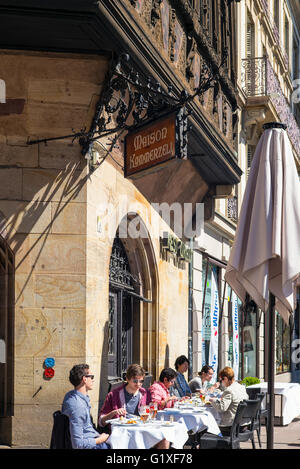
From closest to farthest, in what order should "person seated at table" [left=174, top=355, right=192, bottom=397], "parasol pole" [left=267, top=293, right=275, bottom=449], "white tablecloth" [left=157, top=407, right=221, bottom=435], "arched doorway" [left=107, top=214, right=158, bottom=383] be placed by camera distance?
"parasol pole" [left=267, top=293, right=275, bottom=449], "white tablecloth" [left=157, top=407, right=221, bottom=435], "arched doorway" [left=107, top=214, right=158, bottom=383], "person seated at table" [left=174, top=355, right=192, bottom=397]

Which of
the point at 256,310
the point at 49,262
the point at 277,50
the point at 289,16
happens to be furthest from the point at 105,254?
the point at 289,16

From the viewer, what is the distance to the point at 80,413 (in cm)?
873

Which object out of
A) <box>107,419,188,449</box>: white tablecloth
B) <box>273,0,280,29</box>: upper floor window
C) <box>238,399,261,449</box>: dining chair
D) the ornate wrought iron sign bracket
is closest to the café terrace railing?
<box>273,0,280,29</box>: upper floor window

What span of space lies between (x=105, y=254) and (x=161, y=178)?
454cm

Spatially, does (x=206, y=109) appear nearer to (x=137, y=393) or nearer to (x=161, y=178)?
(x=161, y=178)

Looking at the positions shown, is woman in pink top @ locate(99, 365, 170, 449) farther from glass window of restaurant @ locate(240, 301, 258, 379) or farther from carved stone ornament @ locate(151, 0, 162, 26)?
glass window of restaurant @ locate(240, 301, 258, 379)

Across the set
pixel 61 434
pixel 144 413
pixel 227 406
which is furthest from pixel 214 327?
pixel 61 434

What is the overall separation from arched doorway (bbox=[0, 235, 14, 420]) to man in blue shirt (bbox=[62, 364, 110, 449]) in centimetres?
280

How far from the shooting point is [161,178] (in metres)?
17.1

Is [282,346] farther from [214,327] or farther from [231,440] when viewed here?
[231,440]

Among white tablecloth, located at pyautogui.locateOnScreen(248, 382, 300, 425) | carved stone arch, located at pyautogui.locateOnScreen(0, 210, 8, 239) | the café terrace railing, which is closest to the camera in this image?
carved stone arch, located at pyautogui.locateOnScreen(0, 210, 8, 239)

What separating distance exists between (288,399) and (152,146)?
899cm

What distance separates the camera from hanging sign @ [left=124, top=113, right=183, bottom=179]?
1112 centimetres

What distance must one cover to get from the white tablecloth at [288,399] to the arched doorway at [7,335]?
7813 mm
